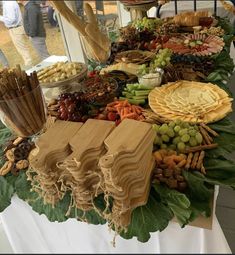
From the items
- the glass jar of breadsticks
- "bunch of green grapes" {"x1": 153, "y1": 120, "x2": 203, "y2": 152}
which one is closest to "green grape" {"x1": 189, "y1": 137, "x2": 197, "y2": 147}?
"bunch of green grapes" {"x1": 153, "y1": 120, "x2": 203, "y2": 152}

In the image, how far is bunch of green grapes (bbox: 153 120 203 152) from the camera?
0.82 m

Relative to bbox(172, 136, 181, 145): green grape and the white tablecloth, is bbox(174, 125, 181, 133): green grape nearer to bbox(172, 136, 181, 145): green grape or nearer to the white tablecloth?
bbox(172, 136, 181, 145): green grape

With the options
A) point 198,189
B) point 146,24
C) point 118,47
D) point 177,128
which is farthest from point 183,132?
point 146,24

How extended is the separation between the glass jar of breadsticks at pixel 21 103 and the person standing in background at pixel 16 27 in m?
1.20

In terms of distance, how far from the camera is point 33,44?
2.18m

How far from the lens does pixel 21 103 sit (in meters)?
0.79

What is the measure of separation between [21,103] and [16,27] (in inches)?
54.8

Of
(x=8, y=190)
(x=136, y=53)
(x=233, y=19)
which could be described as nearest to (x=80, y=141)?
(x=8, y=190)

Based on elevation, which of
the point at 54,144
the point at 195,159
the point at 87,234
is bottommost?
the point at 87,234

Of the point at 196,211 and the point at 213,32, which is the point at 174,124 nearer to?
the point at 196,211

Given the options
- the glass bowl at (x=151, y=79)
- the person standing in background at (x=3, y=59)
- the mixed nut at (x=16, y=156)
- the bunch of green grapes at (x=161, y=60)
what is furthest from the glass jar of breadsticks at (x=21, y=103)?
the person standing in background at (x=3, y=59)

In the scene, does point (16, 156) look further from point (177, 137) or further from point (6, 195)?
point (177, 137)

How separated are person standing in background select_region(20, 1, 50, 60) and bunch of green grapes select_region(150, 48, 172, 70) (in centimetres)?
107

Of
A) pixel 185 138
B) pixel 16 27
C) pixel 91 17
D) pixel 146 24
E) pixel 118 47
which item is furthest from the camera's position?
pixel 16 27
